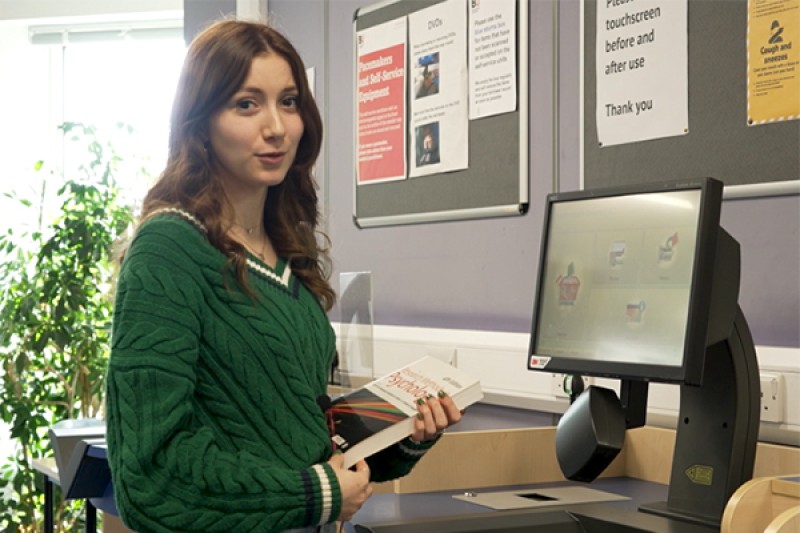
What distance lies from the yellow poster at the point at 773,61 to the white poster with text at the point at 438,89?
3.02 ft

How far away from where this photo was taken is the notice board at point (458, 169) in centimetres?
250

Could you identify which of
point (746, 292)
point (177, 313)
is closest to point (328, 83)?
point (746, 292)

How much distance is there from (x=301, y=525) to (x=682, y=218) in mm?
661

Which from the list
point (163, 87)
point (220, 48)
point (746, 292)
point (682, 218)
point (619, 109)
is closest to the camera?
point (220, 48)

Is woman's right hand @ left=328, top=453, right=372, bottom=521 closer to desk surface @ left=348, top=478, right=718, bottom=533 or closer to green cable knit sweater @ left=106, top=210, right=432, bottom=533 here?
green cable knit sweater @ left=106, top=210, right=432, bottom=533

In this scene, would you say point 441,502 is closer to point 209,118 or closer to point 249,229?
point 249,229

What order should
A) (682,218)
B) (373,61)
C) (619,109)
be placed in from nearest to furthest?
(682,218), (619,109), (373,61)

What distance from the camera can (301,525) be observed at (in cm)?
121

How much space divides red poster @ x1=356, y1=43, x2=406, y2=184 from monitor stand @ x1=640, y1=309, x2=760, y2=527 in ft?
5.12

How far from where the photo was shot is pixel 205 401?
1.21 m

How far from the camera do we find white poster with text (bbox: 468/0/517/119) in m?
2.52

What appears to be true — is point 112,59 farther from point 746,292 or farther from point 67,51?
point 746,292

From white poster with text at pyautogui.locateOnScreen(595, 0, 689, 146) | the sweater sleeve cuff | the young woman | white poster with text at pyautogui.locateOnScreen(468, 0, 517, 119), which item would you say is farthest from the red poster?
the sweater sleeve cuff

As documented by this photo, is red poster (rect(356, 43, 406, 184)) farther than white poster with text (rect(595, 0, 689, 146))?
Yes
